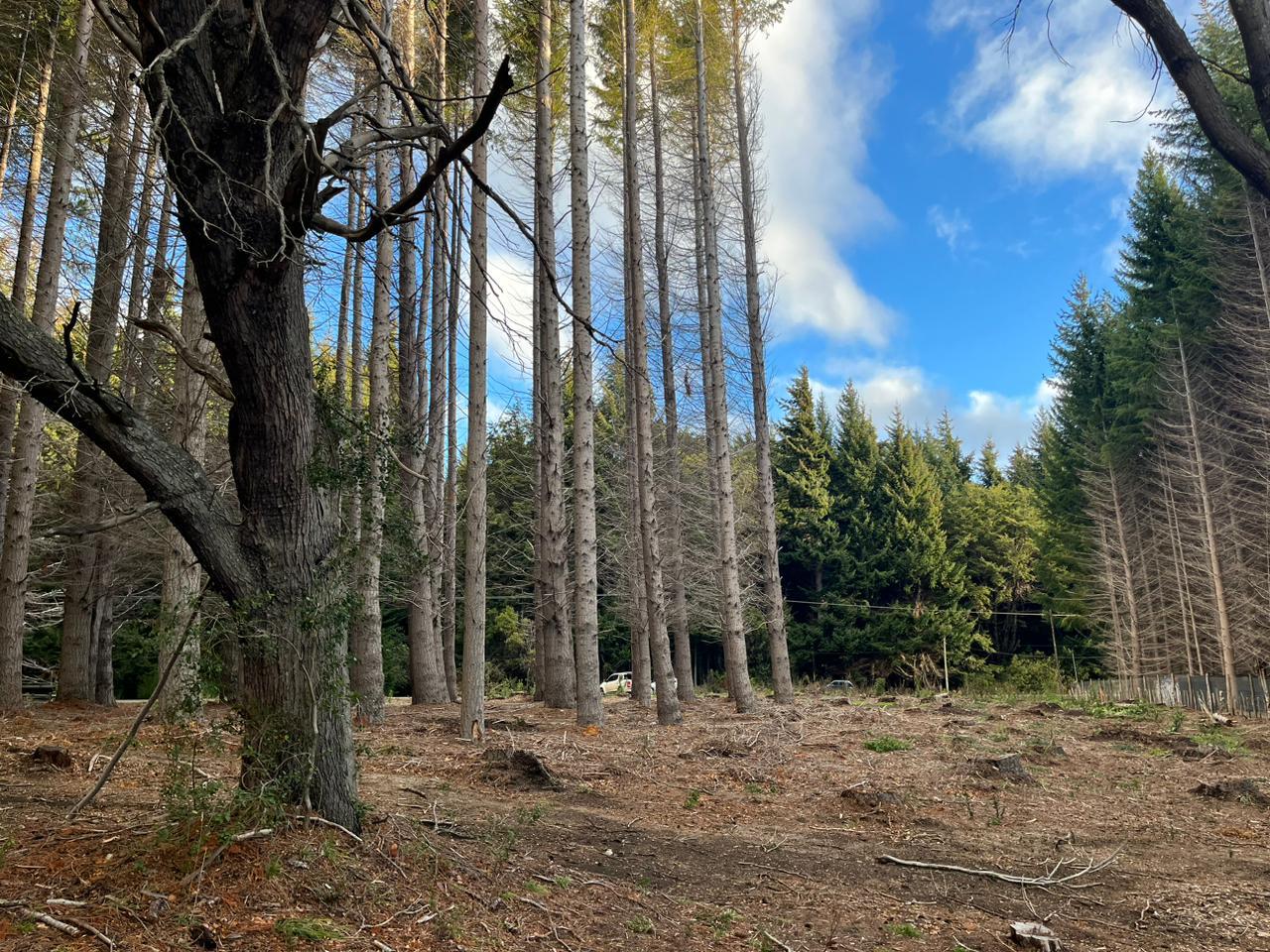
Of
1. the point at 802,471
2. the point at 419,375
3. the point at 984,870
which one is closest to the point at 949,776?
the point at 984,870

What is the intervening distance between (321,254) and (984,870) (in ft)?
17.5

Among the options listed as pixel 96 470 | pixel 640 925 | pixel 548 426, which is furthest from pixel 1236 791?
pixel 96 470

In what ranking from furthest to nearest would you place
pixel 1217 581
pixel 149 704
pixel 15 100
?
pixel 1217 581 → pixel 15 100 → pixel 149 704

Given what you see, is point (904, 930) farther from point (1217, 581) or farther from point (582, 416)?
point (1217, 581)

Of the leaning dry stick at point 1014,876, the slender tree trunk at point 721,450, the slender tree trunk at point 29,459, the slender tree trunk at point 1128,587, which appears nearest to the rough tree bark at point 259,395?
the leaning dry stick at point 1014,876

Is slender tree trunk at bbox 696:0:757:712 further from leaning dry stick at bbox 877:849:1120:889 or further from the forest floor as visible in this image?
leaning dry stick at bbox 877:849:1120:889

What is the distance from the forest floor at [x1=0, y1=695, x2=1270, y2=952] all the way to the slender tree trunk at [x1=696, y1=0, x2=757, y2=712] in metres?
3.51

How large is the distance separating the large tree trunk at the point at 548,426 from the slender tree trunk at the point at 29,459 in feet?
17.8

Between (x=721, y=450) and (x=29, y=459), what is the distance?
938cm

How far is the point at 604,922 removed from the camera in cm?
391

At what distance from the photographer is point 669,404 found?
1764cm

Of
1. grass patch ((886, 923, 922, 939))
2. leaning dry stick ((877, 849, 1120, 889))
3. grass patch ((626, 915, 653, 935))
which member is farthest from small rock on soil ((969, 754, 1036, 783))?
grass patch ((626, 915, 653, 935))

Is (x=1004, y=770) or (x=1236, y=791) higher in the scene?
(x=1004, y=770)

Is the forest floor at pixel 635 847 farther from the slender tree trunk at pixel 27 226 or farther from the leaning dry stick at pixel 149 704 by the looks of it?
the slender tree trunk at pixel 27 226
